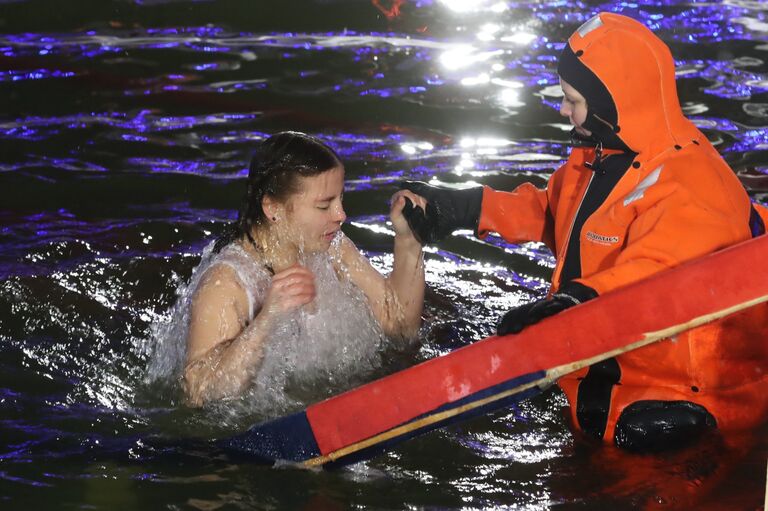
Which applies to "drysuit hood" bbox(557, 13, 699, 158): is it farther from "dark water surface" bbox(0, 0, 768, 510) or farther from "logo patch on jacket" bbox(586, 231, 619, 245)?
"dark water surface" bbox(0, 0, 768, 510)

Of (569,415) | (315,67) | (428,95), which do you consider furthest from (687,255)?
(315,67)

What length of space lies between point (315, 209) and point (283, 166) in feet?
0.67

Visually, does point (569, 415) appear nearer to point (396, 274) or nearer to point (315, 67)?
point (396, 274)

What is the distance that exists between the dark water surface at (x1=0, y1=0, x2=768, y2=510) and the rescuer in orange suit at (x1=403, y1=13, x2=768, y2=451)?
0.16 metres

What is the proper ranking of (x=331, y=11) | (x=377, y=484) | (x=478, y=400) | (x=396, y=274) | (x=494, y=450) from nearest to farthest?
(x=478, y=400)
(x=377, y=484)
(x=494, y=450)
(x=396, y=274)
(x=331, y=11)

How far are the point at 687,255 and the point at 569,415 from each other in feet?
3.51

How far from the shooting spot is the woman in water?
13.6ft

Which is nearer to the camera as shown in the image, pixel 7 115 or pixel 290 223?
pixel 290 223

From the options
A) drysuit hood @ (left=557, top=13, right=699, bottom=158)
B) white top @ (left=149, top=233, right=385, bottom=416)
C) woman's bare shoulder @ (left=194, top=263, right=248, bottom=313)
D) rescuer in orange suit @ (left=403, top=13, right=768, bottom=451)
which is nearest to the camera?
rescuer in orange suit @ (left=403, top=13, right=768, bottom=451)

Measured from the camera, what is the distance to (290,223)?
4.41 meters

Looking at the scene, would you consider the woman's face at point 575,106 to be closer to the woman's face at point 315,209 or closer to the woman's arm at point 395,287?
the woman's face at point 315,209

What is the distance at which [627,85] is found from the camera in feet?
12.7

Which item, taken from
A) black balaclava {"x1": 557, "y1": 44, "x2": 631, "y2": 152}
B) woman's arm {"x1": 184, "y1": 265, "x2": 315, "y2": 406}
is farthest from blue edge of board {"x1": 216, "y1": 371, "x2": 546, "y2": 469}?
black balaclava {"x1": 557, "y1": 44, "x2": 631, "y2": 152}

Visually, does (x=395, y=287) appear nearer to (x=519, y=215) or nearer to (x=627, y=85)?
(x=519, y=215)
